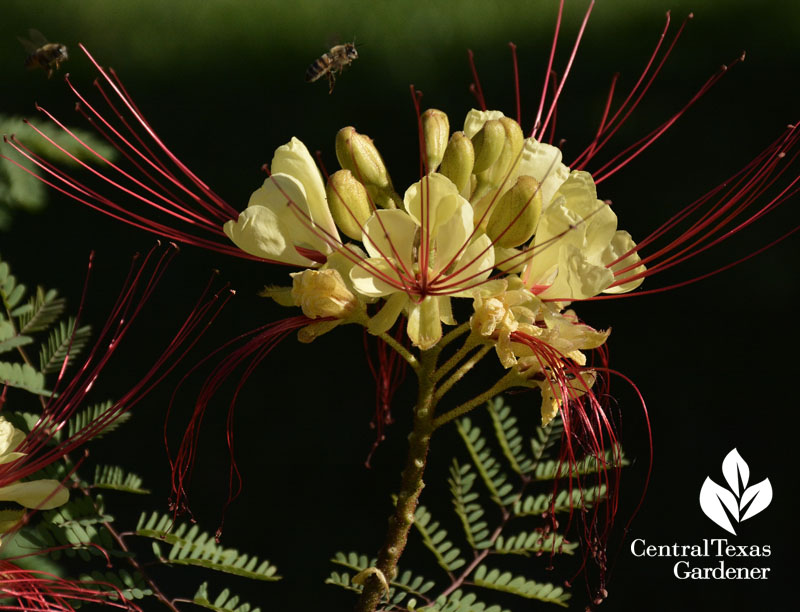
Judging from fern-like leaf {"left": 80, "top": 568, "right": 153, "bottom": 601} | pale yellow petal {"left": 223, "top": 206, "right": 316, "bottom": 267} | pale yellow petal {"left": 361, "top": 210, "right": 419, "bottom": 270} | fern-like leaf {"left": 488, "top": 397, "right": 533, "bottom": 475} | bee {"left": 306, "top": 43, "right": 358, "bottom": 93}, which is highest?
bee {"left": 306, "top": 43, "right": 358, "bottom": 93}

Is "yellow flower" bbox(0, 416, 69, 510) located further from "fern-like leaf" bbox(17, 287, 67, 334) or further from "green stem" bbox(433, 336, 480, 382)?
"green stem" bbox(433, 336, 480, 382)

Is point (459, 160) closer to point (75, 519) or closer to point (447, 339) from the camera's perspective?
point (447, 339)

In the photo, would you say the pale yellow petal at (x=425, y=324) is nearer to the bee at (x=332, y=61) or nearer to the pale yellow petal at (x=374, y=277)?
the pale yellow petal at (x=374, y=277)

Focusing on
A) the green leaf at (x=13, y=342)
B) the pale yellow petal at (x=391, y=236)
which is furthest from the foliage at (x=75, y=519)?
the pale yellow petal at (x=391, y=236)

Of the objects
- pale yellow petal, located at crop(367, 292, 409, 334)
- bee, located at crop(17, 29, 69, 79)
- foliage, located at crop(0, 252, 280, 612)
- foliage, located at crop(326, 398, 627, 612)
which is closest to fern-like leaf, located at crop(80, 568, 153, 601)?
foliage, located at crop(0, 252, 280, 612)

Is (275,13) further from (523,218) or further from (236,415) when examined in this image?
(523,218)

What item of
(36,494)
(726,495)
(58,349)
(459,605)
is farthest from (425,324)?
(726,495)
